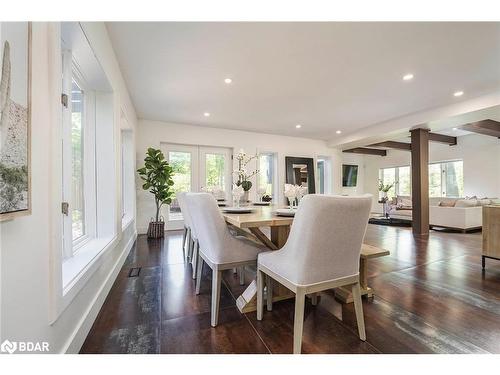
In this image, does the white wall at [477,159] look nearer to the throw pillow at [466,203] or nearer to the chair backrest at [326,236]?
the throw pillow at [466,203]

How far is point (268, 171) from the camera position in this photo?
6375mm

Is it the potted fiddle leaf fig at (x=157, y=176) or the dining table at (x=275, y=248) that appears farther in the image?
the potted fiddle leaf fig at (x=157, y=176)

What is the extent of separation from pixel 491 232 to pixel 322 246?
2.73m

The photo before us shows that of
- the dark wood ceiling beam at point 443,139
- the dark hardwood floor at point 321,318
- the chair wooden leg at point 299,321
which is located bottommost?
the dark hardwood floor at point 321,318

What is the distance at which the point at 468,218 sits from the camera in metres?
4.76

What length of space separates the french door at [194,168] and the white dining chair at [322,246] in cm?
412

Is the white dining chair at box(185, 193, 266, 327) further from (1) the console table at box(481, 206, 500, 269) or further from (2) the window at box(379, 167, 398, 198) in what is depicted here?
(2) the window at box(379, 167, 398, 198)

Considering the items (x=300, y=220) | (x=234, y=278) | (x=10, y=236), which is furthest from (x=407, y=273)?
(x=10, y=236)

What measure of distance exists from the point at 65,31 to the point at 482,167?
9.38 m

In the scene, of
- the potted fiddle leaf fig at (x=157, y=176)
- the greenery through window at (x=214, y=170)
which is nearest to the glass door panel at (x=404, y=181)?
the greenery through window at (x=214, y=170)

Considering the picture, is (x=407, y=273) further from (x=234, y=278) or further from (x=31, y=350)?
(x=31, y=350)

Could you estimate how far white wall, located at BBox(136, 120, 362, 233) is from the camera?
4.80 m

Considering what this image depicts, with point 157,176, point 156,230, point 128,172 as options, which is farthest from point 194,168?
point 156,230

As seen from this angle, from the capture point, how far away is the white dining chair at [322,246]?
1.15 meters
